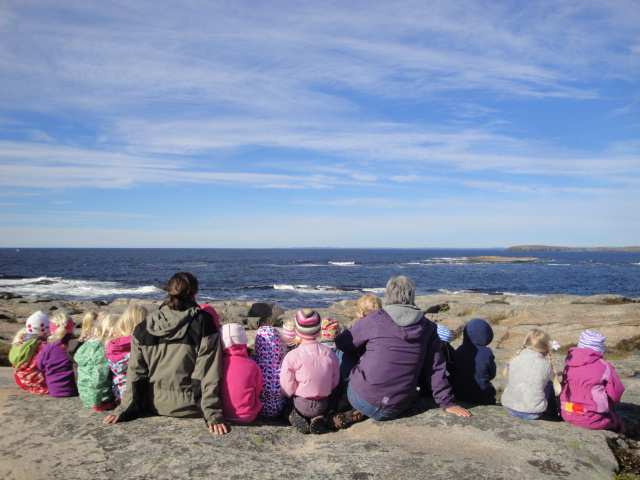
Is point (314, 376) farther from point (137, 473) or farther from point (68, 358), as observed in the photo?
point (68, 358)

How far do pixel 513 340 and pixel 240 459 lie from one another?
1190 centimetres

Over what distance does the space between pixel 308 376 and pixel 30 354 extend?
3719 mm

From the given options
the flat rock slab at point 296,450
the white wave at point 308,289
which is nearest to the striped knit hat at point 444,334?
the flat rock slab at point 296,450

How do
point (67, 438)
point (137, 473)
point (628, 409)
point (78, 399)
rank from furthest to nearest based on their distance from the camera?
1. point (628, 409)
2. point (78, 399)
3. point (67, 438)
4. point (137, 473)

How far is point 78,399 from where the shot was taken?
6.15 metres

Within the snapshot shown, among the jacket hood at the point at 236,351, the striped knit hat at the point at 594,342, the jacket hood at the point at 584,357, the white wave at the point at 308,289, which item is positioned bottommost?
the white wave at the point at 308,289

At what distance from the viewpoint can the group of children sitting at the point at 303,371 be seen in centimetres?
536

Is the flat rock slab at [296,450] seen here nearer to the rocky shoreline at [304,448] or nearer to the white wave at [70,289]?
the rocky shoreline at [304,448]

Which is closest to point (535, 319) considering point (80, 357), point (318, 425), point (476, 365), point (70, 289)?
point (476, 365)

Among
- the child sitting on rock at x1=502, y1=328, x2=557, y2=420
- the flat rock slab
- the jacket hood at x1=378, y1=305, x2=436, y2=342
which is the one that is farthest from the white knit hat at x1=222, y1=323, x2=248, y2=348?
the child sitting on rock at x1=502, y1=328, x2=557, y2=420

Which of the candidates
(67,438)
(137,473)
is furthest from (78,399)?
(137,473)

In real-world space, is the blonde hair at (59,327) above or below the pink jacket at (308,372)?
above

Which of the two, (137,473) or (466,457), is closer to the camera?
(137,473)

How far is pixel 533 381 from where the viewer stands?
18.6 ft
